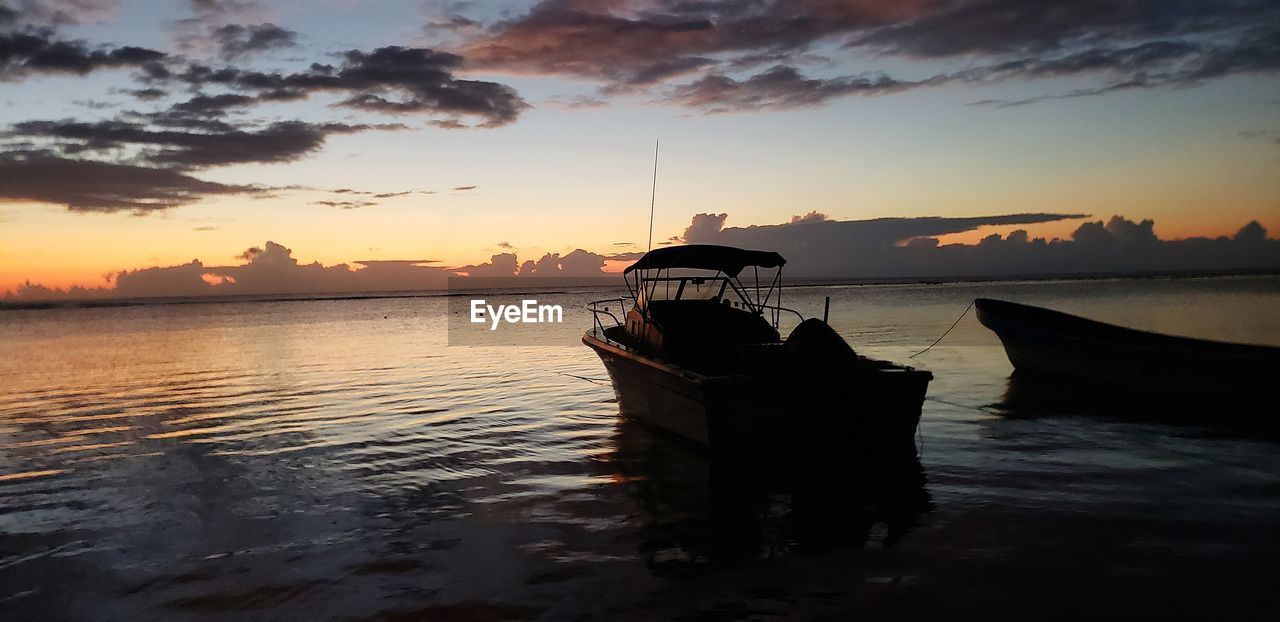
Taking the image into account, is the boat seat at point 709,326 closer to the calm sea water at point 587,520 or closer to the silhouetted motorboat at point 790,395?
the silhouetted motorboat at point 790,395

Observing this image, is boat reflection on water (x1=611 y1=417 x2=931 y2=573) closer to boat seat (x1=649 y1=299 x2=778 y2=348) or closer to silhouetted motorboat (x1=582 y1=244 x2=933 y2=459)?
silhouetted motorboat (x1=582 y1=244 x2=933 y2=459)

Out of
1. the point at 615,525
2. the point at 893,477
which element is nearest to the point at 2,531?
the point at 615,525

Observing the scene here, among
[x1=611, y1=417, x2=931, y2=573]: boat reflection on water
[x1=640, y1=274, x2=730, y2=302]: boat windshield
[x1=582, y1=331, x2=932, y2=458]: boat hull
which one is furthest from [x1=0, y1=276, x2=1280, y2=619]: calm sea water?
[x1=640, y1=274, x2=730, y2=302]: boat windshield

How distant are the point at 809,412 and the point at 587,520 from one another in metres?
3.52

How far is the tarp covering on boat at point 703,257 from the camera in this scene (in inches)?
508

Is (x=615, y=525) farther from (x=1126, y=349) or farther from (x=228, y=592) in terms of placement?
(x=1126, y=349)

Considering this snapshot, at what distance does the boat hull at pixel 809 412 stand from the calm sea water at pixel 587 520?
1.79 feet

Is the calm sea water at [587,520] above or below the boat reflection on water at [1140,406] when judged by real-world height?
below

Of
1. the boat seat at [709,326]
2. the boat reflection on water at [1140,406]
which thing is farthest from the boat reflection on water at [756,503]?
the boat reflection on water at [1140,406]

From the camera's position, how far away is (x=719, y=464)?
984cm

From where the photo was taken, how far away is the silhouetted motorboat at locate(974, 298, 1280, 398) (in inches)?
505

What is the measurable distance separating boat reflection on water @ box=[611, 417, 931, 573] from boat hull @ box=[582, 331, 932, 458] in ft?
1.06

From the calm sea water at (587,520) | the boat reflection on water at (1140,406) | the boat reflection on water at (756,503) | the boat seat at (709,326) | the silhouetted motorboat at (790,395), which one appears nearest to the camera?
the calm sea water at (587,520)

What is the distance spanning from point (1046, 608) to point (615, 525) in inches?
157
